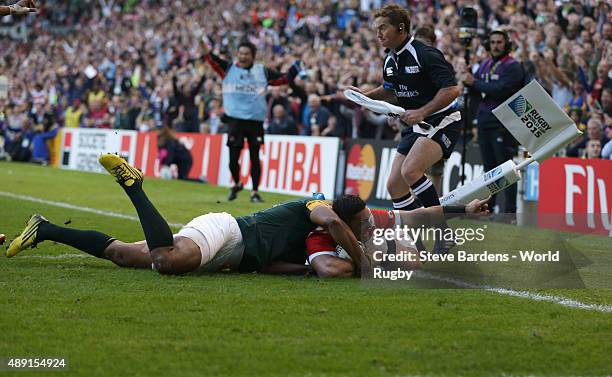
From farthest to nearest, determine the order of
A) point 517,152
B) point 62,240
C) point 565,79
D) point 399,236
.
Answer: point 565,79 → point 517,152 → point 62,240 → point 399,236

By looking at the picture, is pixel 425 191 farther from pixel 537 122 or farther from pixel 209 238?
pixel 209 238

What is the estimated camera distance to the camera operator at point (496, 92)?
12.6 metres

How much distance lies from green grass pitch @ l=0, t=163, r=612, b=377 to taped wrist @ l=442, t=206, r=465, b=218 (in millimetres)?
870

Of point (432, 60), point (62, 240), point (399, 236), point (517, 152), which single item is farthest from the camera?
point (517, 152)

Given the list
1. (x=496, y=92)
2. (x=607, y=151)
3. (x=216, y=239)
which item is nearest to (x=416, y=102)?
(x=216, y=239)

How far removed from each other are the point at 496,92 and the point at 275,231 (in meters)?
6.05

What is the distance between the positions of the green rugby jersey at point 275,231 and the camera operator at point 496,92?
5590mm

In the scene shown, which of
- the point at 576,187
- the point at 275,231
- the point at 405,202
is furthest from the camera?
the point at 576,187

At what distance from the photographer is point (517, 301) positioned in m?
6.48

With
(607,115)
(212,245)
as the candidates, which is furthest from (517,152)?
(212,245)

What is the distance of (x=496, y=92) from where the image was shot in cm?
1262

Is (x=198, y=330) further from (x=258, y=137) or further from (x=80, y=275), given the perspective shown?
(x=258, y=137)

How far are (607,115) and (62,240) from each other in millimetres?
8927

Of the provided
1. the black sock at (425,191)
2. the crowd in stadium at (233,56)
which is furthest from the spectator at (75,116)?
the black sock at (425,191)
